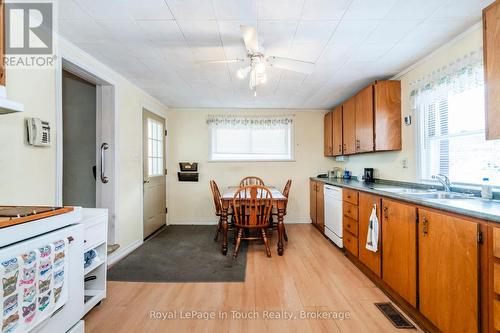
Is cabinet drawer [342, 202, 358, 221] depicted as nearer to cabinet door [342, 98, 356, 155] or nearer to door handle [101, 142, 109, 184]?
cabinet door [342, 98, 356, 155]

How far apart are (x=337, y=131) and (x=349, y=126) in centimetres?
44

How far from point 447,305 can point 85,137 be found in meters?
3.95

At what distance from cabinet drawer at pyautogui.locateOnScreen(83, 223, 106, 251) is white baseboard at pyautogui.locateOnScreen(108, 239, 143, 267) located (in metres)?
0.98

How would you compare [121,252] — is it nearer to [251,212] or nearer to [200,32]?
[251,212]

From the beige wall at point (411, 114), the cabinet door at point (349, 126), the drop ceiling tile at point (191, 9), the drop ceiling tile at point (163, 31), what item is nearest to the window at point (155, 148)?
the drop ceiling tile at point (163, 31)

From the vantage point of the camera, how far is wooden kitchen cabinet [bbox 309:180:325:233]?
3752mm

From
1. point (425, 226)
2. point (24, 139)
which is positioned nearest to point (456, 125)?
point (425, 226)

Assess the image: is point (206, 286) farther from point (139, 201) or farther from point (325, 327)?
point (139, 201)

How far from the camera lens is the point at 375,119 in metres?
2.86

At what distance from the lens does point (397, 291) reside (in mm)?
1906

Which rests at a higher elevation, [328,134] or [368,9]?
[368,9]

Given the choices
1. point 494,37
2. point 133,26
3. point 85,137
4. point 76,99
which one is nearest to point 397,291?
point 494,37

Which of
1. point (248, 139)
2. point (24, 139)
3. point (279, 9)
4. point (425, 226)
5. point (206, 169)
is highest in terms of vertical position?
point (279, 9)

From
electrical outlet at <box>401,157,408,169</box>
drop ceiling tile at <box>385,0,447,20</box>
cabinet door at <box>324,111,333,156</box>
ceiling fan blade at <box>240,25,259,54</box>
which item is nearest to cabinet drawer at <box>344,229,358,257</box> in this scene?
electrical outlet at <box>401,157,408,169</box>
